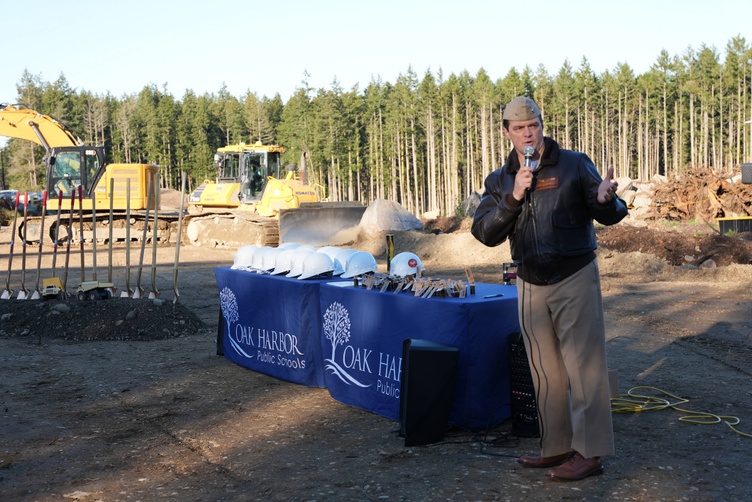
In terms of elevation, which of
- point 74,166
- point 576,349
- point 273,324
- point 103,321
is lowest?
point 103,321

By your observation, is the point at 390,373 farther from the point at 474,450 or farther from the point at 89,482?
the point at 89,482

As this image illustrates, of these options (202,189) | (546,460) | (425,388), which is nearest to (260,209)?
(202,189)

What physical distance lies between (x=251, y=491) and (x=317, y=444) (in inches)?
37.7

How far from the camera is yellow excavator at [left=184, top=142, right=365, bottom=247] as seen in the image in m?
23.3

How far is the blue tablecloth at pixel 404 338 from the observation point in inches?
216

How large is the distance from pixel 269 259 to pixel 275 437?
244cm

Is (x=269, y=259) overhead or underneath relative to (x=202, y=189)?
underneath

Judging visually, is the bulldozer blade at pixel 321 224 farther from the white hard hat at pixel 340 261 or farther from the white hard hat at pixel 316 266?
the white hard hat at pixel 316 266

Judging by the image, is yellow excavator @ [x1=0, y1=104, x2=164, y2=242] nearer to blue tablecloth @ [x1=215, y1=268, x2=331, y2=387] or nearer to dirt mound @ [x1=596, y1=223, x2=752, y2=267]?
dirt mound @ [x1=596, y1=223, x2=752, y2=267]

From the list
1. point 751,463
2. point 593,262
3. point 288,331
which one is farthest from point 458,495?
point 288,331

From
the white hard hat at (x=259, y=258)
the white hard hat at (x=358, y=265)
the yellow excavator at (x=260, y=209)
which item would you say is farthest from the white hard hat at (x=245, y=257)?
the yellow excavator at (x=260, y=209)

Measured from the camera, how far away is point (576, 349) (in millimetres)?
4484

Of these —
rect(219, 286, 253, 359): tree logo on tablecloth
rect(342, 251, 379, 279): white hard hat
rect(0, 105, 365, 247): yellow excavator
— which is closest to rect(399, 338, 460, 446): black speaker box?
rect(342, 251, 379, 279): white hard hat

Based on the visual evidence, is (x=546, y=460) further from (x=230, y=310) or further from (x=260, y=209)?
(x=260, y=209)
